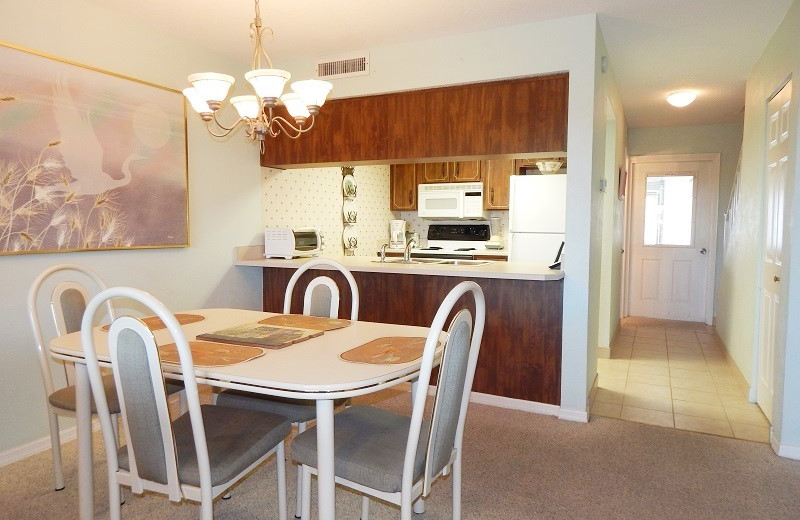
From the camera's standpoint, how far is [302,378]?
4.88ft

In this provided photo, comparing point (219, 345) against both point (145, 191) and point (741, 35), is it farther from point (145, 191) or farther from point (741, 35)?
point (741, 35)

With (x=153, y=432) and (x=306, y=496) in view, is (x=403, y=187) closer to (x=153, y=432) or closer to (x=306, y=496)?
(x=306, y=496)

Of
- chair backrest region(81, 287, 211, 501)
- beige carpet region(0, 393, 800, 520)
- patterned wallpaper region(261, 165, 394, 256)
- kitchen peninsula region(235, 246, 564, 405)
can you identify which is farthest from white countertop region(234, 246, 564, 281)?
chair backrest region(81, 287, 211, 501)

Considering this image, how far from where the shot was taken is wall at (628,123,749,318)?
5.93 meters

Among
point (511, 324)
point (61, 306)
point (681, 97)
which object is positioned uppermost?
A: point (681, 97)

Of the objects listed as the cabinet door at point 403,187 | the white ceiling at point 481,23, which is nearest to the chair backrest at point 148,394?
the white ceiling at point 481,23

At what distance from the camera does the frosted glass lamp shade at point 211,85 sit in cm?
189

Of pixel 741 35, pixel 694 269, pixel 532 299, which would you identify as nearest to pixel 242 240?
pixel 532 299

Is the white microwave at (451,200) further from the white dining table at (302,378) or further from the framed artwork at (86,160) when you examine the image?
the white dining table at (302,378)

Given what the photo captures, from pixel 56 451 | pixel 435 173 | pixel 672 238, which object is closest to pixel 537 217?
pixel 435 173

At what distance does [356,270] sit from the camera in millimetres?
3617

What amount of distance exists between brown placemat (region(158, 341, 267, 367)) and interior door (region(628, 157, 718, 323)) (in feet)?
19.2

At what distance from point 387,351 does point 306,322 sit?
0.65 m

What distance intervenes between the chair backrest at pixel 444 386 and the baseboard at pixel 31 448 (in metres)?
1.84
